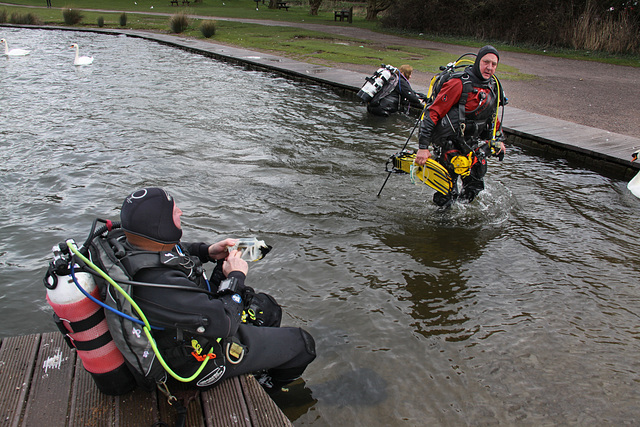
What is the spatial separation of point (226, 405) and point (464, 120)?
4.53 meters

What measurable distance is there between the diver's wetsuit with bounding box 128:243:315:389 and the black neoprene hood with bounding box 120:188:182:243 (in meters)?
0.23

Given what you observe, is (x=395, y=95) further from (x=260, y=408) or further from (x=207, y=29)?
(x=207, y=29)

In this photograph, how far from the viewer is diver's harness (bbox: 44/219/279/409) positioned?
2.38 meters

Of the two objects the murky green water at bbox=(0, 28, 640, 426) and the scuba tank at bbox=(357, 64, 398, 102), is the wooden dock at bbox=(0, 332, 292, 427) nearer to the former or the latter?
the murky green water at bbox=(0, 28, 640, 426)

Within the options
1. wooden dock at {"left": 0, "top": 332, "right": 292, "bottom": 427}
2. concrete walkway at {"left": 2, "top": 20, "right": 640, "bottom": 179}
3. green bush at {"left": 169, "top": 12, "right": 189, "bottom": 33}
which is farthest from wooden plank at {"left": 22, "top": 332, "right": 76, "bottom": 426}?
green bush at {"left": 169, "top": 12, "right": 189, "bottom": 33}

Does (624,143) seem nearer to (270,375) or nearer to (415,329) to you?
(415,329)

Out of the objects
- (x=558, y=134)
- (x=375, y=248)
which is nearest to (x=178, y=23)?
(x=558, y=134)

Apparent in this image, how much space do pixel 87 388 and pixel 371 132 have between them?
8.86 m

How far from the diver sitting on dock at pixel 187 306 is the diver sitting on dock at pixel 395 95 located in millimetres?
8974

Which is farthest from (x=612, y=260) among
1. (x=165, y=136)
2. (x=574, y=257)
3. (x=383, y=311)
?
(x=165, y=136)

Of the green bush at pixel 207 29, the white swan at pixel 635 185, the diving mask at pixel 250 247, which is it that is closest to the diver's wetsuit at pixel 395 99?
the white swan at pixel 635 185

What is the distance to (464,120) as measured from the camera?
5.91 m

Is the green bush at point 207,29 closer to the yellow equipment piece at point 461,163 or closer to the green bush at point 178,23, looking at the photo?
the green bush at point 178,23

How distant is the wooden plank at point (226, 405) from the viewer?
2.83 meters
